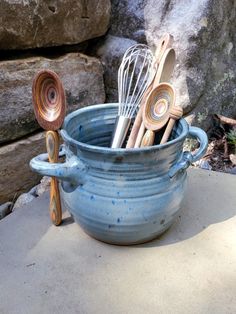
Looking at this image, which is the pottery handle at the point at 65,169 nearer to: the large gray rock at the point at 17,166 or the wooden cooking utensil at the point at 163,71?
the wooden cooking utensil at the point at 163,71

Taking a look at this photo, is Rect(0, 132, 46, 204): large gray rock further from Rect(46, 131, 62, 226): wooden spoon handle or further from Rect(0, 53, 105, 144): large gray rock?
Rect(46, 131, 62, 226): wooden spoon handle

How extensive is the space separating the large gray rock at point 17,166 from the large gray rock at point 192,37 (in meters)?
0.30

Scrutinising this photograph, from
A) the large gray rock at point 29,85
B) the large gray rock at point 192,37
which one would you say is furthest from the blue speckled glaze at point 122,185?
the large gray rock at point 192,37

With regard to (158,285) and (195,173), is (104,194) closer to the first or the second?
(158,285)

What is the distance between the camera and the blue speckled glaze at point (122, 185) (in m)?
0.56

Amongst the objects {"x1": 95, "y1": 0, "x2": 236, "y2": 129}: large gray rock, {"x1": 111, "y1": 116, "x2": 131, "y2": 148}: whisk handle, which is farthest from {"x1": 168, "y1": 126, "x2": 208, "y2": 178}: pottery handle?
{"x1": 95, "y1": 0, "x2": 236, "y2": 129}: large gray rock

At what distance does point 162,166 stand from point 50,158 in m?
0.19

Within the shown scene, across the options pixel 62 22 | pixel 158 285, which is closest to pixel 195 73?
pixel 62 22

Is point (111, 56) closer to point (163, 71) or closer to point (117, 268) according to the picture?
point (163, 71)

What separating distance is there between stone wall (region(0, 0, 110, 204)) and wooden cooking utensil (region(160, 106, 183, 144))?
411mm

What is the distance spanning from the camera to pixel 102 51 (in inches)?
42.5

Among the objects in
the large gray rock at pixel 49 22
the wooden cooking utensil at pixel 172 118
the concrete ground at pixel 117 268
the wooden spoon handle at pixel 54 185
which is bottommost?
the concrete ground at pixel 117 268

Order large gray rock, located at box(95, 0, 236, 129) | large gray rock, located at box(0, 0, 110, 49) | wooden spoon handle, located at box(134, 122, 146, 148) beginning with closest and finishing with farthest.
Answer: wooden spoon handle, located at box(134, 122, 146, 148) → large gray rock, located at box(0, 0, 110, 49) → large gray rock, located at box(95, 0, 236, 129)

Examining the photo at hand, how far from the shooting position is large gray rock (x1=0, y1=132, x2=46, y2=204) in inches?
35.1
